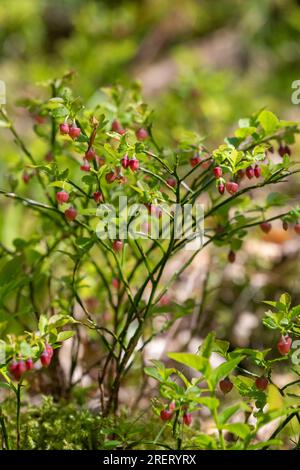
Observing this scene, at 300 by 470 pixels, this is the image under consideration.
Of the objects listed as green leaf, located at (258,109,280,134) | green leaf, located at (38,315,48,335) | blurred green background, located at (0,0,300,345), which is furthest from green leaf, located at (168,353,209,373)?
blurred green background, located at (0,0,300,345)

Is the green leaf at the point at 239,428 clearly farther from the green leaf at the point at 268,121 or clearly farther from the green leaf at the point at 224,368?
the green leaf at the point at 268,121

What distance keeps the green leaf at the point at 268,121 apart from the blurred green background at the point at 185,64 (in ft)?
2.86

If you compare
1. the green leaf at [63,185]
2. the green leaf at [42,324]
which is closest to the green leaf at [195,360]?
the green leaf at [42,324]

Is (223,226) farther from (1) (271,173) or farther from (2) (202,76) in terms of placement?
(2) (202,76)

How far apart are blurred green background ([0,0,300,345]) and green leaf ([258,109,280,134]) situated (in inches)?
34.4

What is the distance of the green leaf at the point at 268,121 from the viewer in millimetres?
1414

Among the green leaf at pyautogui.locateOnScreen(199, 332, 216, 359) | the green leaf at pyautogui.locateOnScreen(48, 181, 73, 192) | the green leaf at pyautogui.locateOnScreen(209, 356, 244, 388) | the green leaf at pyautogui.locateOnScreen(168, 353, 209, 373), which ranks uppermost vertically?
the green leaf at pyautogui.locateOnScreen(48, 181, 73, 192)

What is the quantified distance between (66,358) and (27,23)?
155 inches

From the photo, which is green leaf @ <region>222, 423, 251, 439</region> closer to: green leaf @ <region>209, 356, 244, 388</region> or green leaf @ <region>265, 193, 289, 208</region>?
green leaf @ <region>209, 356, 244, 388</region>

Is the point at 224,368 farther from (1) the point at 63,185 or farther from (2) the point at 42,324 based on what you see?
(1) the point at 63,185

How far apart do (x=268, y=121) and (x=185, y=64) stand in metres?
2.51

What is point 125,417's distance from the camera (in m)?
1.55

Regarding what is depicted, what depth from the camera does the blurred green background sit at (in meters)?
2.68

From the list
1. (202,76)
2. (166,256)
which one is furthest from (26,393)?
(202,76)
